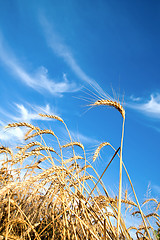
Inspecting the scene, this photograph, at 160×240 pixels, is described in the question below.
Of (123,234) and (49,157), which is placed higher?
(49,157)

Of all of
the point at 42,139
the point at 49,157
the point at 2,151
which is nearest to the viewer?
the point at 49,157

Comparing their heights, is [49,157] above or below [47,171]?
above

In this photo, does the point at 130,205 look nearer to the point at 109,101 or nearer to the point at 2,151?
the point at 109,101

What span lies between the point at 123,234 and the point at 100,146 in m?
1.41

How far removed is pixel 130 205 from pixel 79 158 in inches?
49.4

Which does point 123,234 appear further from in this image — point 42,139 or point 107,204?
point 42,139

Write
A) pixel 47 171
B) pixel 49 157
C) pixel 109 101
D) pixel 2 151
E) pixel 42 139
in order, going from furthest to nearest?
pixel 2 151 → pixel 42 139 → pixel 49 157 → pixel 109 101 → pixel 47 171

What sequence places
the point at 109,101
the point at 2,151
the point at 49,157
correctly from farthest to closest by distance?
the point at 2,151, the point at 49,157, the point at 109,101

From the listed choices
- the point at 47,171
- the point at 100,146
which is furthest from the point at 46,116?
the point at 47,171

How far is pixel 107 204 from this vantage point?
2896mm

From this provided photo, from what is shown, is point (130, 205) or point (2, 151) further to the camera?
point (2, 151)

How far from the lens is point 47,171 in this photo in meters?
2.58

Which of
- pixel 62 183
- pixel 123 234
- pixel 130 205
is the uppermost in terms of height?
pixel 130 205

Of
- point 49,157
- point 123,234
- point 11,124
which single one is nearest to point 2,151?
point 11,124
